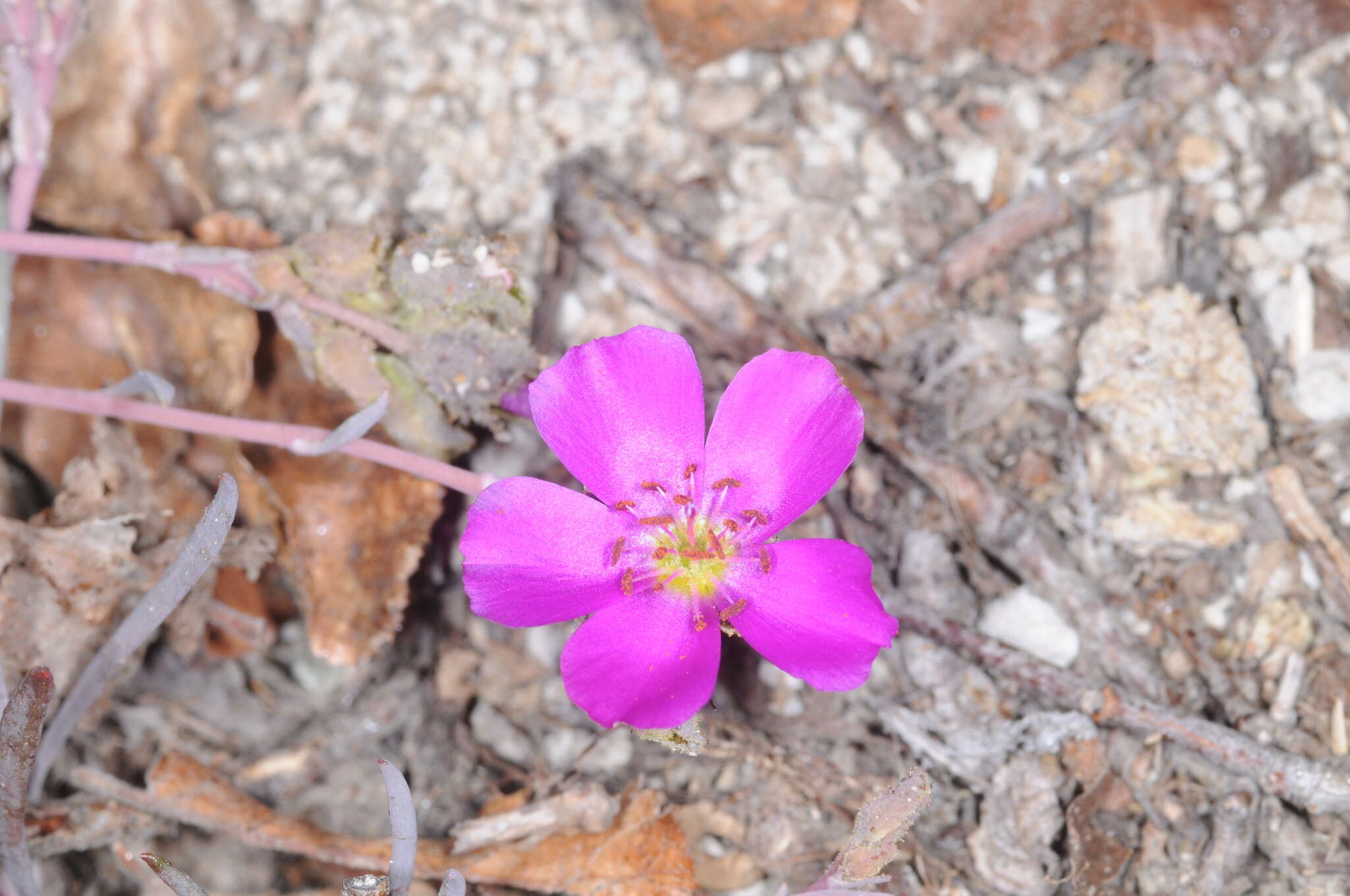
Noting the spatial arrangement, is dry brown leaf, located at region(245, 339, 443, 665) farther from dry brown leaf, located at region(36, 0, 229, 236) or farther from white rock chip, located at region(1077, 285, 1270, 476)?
white rock chip, located at region(1077, 285, 1270, 476)

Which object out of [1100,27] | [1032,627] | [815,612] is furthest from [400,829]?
[1100,27]

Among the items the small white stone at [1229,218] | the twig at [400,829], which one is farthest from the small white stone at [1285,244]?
the twig at [400,829]

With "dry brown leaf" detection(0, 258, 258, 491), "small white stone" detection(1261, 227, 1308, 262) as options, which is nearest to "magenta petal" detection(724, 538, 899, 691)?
"dry brown leaf" detection(0, 258, 258, 491)

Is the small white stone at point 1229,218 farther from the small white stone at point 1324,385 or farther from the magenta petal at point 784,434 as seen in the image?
the magenta petal at point 784,434

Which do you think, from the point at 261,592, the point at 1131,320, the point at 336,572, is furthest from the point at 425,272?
the point at 1131,320

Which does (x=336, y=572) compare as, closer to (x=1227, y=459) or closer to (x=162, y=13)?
(x=162, y=13)

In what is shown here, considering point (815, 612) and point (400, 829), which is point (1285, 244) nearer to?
point (815, 612)
